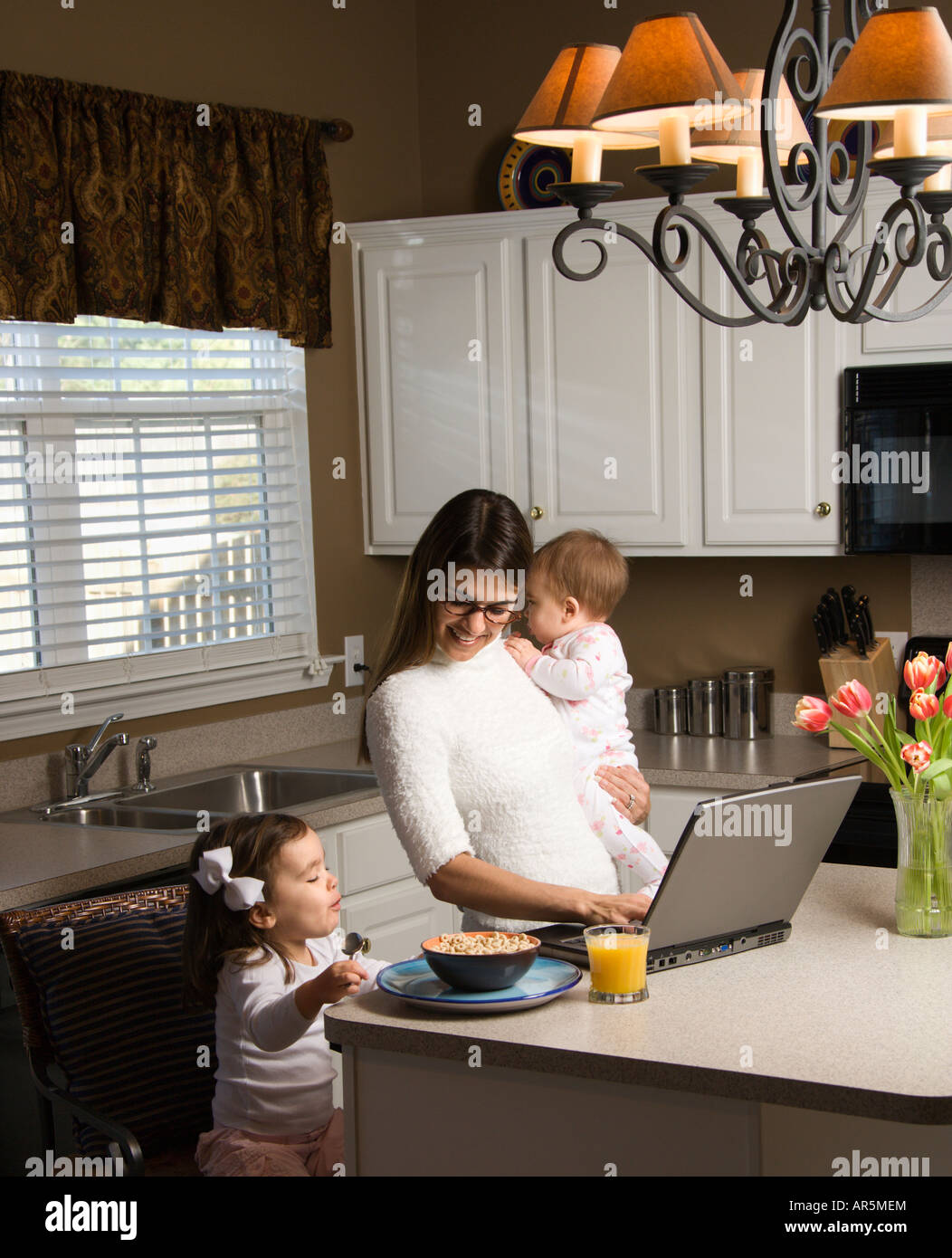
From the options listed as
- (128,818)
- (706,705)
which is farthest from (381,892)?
(706,705)

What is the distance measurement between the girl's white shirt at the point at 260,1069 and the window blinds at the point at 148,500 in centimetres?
144

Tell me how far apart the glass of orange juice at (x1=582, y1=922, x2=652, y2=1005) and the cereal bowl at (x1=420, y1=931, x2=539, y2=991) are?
0.25ft

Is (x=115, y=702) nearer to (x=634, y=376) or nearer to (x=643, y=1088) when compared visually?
(x=634, y=376)

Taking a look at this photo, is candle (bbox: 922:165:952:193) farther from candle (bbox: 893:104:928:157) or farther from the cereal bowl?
the cereal bowl

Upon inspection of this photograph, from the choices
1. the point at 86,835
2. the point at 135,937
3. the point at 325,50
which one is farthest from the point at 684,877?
the point at 325,50

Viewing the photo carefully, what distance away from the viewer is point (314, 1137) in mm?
2088

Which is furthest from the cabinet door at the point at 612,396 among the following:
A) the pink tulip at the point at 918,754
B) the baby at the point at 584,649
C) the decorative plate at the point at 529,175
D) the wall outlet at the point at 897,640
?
the pink tulip at the point at 918,754

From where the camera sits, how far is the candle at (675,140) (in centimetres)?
177

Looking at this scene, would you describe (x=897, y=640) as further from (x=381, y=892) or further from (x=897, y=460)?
(x=381, y=892)

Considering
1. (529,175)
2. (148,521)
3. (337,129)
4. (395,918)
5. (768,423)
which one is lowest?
(395,918)

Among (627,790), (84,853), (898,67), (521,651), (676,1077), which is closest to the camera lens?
(676,1077)

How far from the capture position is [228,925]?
2113 millimetres

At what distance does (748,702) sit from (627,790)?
132 cm
